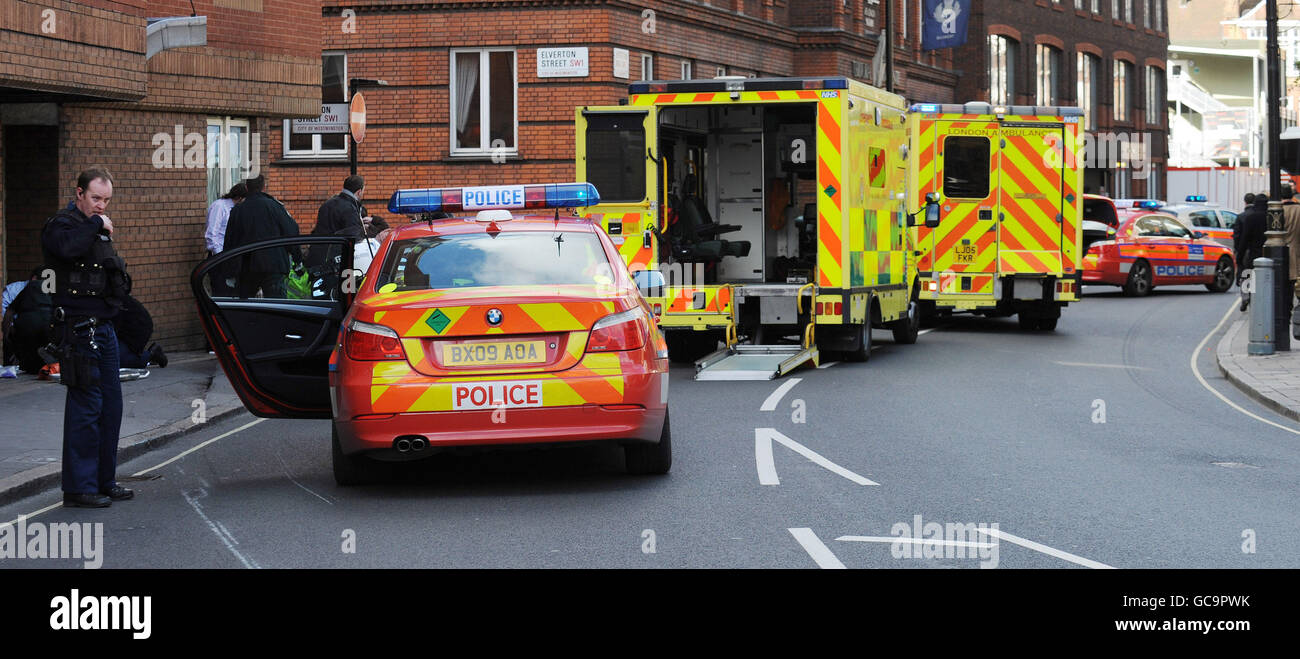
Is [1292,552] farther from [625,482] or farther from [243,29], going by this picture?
[243,29]

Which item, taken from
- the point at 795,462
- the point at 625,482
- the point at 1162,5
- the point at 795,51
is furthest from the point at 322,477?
the point at 1162,5

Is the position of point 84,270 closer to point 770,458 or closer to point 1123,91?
point 770,458

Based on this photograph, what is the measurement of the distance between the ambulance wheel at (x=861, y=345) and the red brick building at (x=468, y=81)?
35.3 ft

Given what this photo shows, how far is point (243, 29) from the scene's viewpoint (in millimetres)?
19734

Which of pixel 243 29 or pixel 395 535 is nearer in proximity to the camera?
pixel 395 535

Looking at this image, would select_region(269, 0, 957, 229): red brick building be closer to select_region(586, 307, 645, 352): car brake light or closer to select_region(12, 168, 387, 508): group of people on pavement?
select_region(12, 168, 387, 508): group of people on pavement

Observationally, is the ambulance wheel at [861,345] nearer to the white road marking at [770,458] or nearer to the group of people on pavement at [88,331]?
the white road marking at [770,458]

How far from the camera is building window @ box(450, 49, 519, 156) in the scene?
92.6 ft

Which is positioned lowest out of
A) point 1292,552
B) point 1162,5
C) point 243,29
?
point 1292,552

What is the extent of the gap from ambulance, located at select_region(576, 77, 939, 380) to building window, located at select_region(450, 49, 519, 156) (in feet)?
32.0

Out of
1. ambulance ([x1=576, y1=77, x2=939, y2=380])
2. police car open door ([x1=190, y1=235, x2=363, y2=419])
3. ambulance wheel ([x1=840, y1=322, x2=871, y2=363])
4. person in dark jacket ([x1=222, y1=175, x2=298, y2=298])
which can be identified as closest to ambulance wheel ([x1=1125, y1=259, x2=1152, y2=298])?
ambulance ([x1=576, y1=77, x2=939, y2=380])

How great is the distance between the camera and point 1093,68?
205 feet

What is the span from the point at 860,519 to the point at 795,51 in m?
28.7
